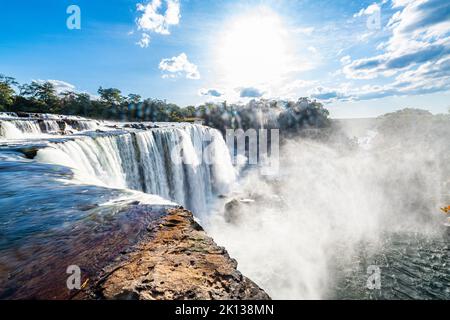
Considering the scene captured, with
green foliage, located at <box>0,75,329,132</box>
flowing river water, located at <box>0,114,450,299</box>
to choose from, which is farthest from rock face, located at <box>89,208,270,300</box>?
green foliage, located at <box>0,75,329,132</box>

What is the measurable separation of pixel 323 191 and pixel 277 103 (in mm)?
41633

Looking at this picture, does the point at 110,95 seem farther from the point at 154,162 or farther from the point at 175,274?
the point at 175,274

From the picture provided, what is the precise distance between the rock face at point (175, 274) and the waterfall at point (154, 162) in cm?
362

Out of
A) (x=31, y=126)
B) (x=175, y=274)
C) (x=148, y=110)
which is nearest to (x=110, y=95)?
(x=148, y=110)

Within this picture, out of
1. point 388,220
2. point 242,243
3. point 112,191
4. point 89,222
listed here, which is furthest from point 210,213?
point 89,222

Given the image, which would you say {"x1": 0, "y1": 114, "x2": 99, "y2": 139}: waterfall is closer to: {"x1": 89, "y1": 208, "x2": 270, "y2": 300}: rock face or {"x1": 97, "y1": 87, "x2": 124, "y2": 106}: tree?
{"x1": 89, "y1": 208, "x2": 270, "y2": 300}: rock face

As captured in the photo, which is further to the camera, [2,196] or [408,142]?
[408,142]

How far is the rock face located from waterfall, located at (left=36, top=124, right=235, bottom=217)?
362 centimetres

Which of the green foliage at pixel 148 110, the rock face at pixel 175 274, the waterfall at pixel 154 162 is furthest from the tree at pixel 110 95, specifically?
the rock face at pixel 175 274

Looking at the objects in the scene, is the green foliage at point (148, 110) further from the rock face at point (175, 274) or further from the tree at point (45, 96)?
the rock face at point (175, 274)

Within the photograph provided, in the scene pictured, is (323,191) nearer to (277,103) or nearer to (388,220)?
(388,220)

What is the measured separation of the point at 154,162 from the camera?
14812mm

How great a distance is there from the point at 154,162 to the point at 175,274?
1362cm

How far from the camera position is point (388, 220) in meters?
18.1
